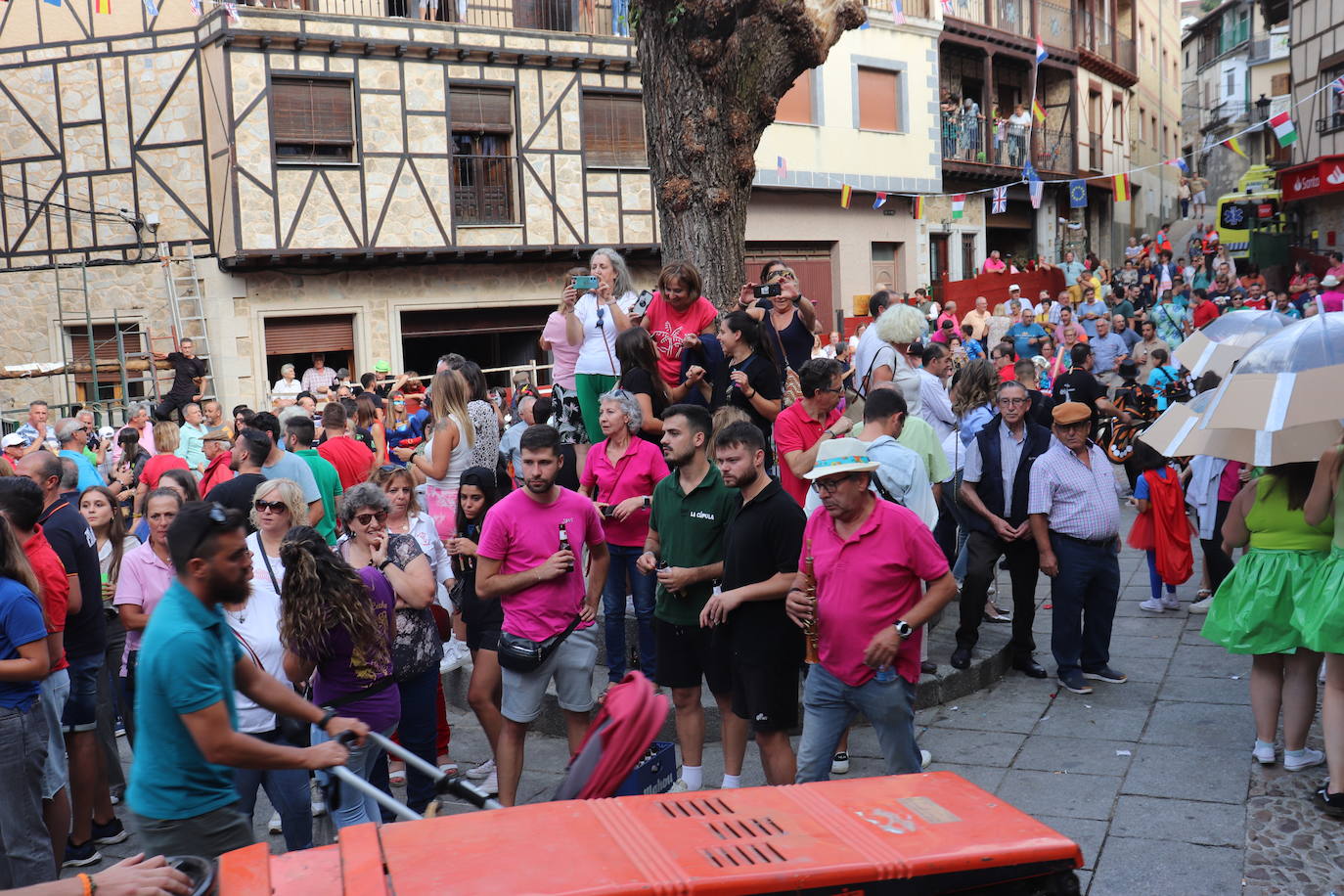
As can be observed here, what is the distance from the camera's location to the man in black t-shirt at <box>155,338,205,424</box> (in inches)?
658

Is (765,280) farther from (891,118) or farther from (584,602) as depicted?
(891,118)

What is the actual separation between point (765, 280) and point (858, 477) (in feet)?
12.5

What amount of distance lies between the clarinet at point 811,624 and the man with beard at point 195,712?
2.11 meters

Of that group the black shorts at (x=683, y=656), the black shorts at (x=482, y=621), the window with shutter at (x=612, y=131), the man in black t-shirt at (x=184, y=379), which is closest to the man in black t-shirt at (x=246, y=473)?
the black shorts at (x=482, y=621)

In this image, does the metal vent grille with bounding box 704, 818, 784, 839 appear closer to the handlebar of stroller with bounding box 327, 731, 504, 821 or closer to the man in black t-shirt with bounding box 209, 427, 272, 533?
the handlebar of stroller with bounding box 327, 731, 504, 821

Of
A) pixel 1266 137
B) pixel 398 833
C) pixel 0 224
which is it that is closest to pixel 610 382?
pixel 398 833

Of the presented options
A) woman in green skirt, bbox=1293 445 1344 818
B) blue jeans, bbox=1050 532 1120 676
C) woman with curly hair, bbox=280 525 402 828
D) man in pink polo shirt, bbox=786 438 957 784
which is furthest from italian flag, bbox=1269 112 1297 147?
woman with curly hair, bbox=280 525 402 828

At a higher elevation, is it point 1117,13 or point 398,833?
point 1117,13

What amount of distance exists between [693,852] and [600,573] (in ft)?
10.3

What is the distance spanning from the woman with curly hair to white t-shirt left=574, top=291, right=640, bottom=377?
3.30 metres

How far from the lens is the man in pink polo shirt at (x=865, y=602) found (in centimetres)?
479

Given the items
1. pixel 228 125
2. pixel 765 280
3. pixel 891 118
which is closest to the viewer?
pixel 765 280

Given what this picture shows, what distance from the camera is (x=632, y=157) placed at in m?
21.8

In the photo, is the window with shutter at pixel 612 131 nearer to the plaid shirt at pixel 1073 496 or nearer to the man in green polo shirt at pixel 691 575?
the plaid shirt at pixel 1073 496
